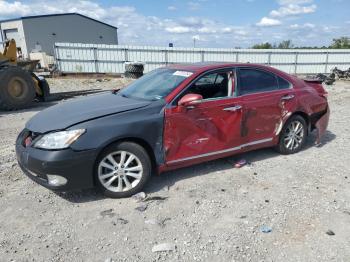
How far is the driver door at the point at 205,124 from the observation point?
4.28 metres

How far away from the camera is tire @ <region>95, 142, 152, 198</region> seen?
395cm

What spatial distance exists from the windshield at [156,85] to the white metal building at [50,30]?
33.9m

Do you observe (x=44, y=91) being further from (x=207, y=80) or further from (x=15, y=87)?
(x=207, y=80)

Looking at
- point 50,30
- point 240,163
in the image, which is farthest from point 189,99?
point 50,30

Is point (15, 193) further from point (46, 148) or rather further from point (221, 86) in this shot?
point (221, 86)

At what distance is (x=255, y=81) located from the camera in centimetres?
516

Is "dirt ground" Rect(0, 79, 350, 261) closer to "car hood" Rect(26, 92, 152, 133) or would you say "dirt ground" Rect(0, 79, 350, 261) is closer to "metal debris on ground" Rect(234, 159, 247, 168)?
"metal debris on ground" Rect(234, 159, 247, 168)

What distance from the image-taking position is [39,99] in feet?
39.4

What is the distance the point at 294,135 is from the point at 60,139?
388cm

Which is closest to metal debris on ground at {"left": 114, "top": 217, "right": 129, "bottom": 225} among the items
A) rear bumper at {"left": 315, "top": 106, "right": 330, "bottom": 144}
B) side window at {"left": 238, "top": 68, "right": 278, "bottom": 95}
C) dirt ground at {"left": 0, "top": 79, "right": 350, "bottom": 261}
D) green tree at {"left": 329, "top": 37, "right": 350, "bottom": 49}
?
dirt ground at {"left": 0, "top": 79, "right": 350, "bottom": 261}

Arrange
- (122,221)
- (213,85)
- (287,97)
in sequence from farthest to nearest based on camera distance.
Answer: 1. (287,97)
2. (213,85)
3. (122,221)

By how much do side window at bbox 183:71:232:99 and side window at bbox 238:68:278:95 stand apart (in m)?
0.22

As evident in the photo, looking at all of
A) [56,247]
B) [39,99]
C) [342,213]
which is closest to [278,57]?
[39,99]

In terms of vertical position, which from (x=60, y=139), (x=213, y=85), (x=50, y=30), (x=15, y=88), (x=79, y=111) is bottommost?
(x=15, y=88)
